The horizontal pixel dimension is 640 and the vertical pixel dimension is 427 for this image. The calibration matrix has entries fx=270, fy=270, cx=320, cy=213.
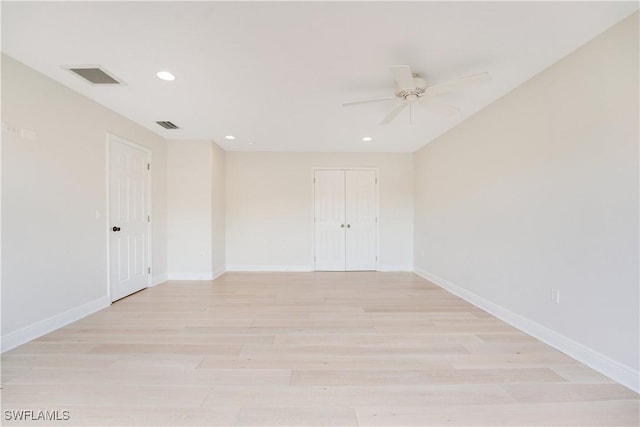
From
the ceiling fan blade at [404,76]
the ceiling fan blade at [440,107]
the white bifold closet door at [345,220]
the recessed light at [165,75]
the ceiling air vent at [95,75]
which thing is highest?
the ceiling air vent at [95,75]

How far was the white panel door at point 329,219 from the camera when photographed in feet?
18.3

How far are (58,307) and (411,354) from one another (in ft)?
11.2

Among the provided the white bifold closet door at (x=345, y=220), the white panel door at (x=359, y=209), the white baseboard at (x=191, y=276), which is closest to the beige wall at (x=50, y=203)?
the white baseboard at (x=191, y=276)

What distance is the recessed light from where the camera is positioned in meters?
2.45

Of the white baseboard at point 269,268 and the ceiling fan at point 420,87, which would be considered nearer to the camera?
the ceiling fan at point 420,87

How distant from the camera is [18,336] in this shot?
7.56ft

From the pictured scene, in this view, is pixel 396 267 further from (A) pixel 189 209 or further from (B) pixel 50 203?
(B) pixel 50 203

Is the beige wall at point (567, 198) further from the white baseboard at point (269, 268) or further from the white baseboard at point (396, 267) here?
the white baseboard at point (269, 268)

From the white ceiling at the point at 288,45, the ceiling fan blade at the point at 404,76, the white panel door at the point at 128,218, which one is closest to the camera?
the white ceiling at the point at 288,45

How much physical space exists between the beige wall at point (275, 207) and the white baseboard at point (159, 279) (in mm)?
1149


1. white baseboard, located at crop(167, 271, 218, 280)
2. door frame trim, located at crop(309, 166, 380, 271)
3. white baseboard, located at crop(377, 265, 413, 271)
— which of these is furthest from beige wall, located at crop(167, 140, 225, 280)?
white baseboard, located at crop(377, 265, 413, 271)

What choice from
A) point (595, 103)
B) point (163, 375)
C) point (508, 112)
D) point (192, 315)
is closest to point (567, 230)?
point (595, 103)

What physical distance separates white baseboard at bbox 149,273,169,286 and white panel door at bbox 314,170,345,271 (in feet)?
9.07

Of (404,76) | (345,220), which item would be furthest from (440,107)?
(345,220)
